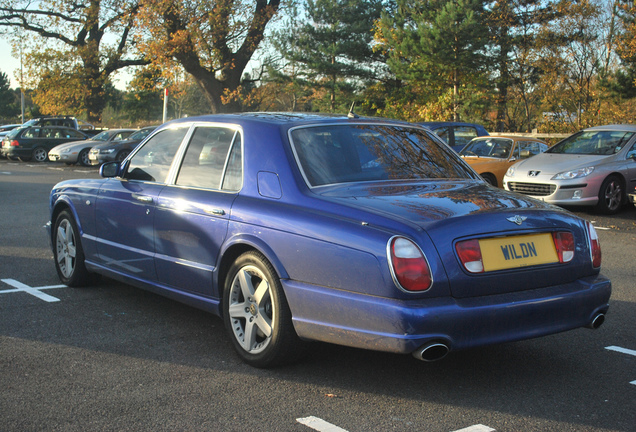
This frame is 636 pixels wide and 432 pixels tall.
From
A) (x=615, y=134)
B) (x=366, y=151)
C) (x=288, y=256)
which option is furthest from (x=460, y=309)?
(x=615, y=134)

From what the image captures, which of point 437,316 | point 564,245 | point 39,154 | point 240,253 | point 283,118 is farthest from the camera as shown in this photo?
point 39,154

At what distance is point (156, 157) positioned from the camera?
5395mm

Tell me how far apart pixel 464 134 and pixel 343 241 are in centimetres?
1406

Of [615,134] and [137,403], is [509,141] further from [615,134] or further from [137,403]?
[137,403]

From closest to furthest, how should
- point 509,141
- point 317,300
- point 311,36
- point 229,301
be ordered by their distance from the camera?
point 317,300 → point 229,301 → point 509,141 → point 311,36

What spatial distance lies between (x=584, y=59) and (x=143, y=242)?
2793 cm

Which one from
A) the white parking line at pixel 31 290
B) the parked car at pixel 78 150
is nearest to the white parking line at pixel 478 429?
the white parking line at pixel 31 290

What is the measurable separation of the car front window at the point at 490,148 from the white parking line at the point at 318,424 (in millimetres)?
12027

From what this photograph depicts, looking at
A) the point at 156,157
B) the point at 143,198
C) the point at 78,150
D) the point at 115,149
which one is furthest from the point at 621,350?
the point at 78,150

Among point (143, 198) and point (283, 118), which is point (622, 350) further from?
point (143, 198)

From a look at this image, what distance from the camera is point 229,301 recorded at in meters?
4.35

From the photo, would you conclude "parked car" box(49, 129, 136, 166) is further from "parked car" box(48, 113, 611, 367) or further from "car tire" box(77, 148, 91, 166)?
"parked car" box(48, 113, 611, 367)

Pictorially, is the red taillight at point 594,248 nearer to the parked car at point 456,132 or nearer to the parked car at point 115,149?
the parked car at point 456,132

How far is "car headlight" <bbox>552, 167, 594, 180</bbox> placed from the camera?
12.1m
